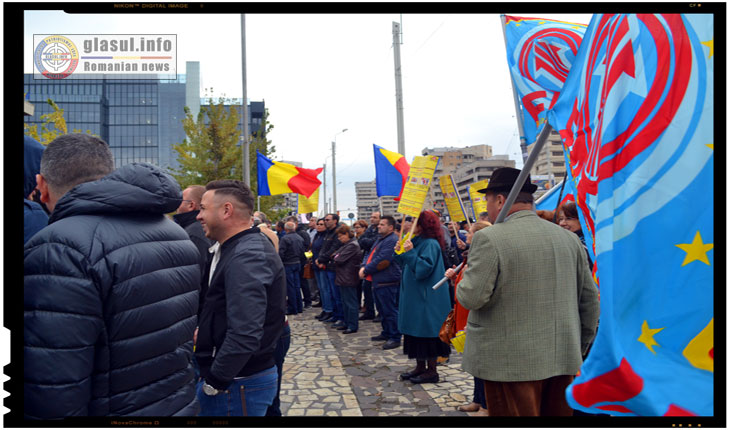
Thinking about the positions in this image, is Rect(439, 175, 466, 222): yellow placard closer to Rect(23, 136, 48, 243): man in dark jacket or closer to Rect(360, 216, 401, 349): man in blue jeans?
Rect(360, 216, 401, 349): man in blue jeans

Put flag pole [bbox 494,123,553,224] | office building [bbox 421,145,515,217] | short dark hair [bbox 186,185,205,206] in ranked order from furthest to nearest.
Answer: office building [bbox 421,145,515,217]
short dark hair [bbox 186,185,205,206]
flag pole [bbox 494,123,553,224]

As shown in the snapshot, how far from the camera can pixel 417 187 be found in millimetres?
6074

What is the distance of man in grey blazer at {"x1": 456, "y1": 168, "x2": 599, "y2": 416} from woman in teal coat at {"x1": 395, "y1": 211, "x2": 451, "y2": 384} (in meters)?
3.13

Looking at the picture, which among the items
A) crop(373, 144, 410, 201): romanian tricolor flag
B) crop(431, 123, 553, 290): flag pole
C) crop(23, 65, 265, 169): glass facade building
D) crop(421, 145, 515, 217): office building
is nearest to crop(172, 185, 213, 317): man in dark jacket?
crop(431, 123, 553, 290): flag pole

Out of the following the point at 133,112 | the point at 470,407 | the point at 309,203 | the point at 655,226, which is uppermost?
the point at 133,112

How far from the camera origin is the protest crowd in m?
1.62

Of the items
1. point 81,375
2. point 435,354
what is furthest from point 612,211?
point 435,354

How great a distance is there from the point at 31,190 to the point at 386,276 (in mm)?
6560

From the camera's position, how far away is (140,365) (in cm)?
182

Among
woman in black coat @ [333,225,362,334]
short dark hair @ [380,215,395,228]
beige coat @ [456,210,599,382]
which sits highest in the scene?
short dark hair @ [380,215,395,228]

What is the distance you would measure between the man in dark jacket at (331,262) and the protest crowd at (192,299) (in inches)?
243

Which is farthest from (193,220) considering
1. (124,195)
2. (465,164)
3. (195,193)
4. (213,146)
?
(465,164)

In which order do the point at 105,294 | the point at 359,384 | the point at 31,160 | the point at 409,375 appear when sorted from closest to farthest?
the point at 105,294 → the point at 31,160 → the point at 359,384 → the point at 409,375

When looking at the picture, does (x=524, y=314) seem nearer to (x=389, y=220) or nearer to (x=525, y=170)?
(x=525, y=170)
